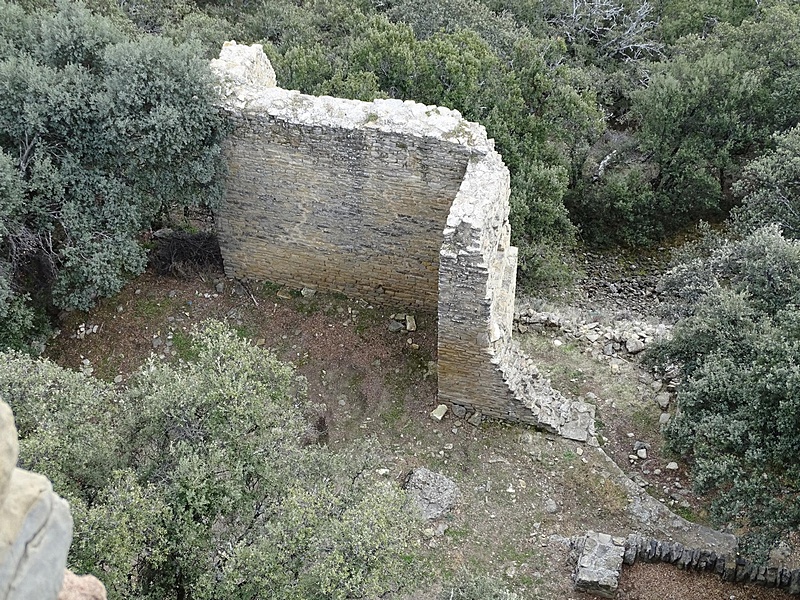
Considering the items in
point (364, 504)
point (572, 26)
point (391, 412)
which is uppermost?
point (572, 26)

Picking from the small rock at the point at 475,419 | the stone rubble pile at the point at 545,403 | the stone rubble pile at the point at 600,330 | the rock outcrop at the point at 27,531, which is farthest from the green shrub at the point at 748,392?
the rock outcrop at the point at 27,531

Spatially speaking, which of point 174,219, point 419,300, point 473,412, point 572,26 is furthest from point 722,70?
point 174,219

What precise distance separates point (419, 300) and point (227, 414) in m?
6.07

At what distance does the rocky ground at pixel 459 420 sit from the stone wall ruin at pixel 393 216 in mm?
565

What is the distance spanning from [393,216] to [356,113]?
188 centimetres

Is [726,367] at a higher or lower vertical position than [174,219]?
higher

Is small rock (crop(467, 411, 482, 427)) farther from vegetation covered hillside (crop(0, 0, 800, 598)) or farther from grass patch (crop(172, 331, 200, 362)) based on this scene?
grass patch (crop(172, 331, 200, 362))

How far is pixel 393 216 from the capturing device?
1470cm

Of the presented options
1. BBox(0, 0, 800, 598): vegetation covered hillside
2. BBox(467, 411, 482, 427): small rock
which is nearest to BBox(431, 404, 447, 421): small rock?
BBox(467, 411, 482, 427): small rock

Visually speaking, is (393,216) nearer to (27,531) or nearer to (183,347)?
(183,347)

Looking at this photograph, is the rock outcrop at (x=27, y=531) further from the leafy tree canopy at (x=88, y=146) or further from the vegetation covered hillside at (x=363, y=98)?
the leafy tree canopy at (x=88, y=146)

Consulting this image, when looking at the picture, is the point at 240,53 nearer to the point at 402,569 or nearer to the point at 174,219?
the point at 174,219

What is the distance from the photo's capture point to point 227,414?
1034cm

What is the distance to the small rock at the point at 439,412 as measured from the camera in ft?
46.3
